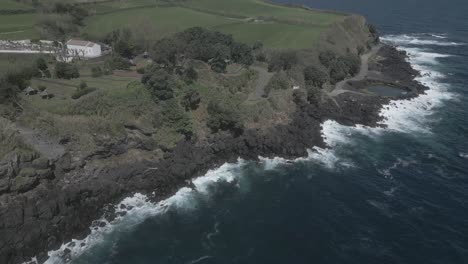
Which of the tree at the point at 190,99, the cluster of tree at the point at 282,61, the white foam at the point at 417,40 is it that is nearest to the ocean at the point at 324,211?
the tree at the point at 190,99

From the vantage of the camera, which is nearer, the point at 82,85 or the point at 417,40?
the point at 82,85

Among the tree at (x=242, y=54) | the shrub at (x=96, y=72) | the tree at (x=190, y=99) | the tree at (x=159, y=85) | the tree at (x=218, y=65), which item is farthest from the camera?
the tree at (x=242, y=54)

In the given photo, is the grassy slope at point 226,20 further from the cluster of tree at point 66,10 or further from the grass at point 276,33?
the cluster of tree at point 66,10

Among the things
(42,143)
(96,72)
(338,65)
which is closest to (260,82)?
(338,65)

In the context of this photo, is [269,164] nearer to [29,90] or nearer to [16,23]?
[29,90]

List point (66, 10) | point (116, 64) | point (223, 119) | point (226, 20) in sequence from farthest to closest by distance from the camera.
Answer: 1. point (226, 20)
2. point (66, 10)
3. point (116, 64)
4. point (223, 119)

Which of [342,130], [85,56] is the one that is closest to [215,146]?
[342,130]
